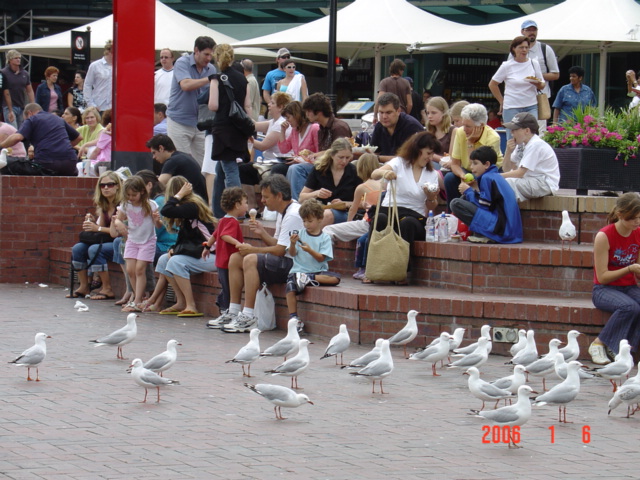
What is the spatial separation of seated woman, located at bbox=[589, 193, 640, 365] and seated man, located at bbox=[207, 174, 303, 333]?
3.07 metres

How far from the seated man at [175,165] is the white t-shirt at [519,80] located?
397cm

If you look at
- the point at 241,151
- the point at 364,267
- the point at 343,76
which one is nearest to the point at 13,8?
the point at 343,76

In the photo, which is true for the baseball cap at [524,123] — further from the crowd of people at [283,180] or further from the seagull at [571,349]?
the seagull at [571,349]

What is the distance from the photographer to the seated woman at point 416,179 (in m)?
11.2

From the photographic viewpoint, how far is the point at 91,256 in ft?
44.2

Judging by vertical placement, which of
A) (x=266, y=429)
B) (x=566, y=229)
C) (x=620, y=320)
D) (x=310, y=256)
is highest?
(x=566, y=229)

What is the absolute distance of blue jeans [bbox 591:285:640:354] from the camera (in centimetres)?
923

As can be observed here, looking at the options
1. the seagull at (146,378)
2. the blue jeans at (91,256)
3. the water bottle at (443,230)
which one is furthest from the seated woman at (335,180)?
the seagull at (146,378)

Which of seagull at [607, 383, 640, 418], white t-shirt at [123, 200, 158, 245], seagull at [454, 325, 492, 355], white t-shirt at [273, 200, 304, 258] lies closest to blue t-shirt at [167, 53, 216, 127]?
white t-shirt at [123, 200, 158, 245]

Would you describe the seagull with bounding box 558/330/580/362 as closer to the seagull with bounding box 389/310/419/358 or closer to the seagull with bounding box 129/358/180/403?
the seagull with bounding box 389/310/419/358

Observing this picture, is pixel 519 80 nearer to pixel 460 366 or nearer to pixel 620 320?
pixel 620 320

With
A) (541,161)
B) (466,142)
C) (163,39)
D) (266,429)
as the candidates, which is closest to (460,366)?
(266,429)

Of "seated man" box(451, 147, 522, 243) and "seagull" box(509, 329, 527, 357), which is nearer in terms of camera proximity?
"seagull" box(509, 329, 527, 357)

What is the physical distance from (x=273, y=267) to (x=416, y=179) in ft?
5.69
